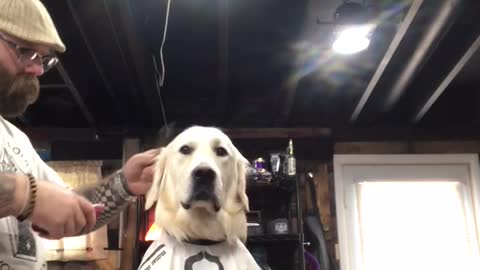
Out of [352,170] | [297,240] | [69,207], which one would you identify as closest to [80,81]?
[297,240]

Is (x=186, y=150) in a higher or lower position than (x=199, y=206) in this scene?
higher

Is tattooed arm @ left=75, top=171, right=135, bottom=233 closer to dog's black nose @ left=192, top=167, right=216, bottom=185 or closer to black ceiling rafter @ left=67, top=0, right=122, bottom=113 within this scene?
dog's black nose @ left=192, top=167, right=216, bottom=185

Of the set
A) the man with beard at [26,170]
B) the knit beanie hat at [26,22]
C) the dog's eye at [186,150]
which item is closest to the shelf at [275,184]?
the dog's eye at [186,150]

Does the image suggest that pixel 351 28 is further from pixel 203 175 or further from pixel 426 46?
pixel 203 175

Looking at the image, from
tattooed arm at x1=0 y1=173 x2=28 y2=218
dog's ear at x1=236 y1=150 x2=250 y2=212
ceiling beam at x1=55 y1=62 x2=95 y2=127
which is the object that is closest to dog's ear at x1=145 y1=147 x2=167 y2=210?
dog's ear at x1=236 y1=150 x2=250 y2=212

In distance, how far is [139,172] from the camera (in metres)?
1.72

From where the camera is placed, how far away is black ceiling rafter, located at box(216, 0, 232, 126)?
268cm

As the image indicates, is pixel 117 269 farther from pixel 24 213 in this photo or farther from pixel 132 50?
pixel 24 213

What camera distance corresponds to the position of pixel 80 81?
334 cm

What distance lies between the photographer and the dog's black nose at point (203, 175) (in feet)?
5.67

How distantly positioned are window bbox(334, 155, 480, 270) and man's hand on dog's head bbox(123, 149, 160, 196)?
103 inches

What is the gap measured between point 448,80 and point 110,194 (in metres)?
2.68

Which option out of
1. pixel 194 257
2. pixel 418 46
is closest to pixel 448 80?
pixel 418 46

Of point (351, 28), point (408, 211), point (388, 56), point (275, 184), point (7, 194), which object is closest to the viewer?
point (7, 194)
